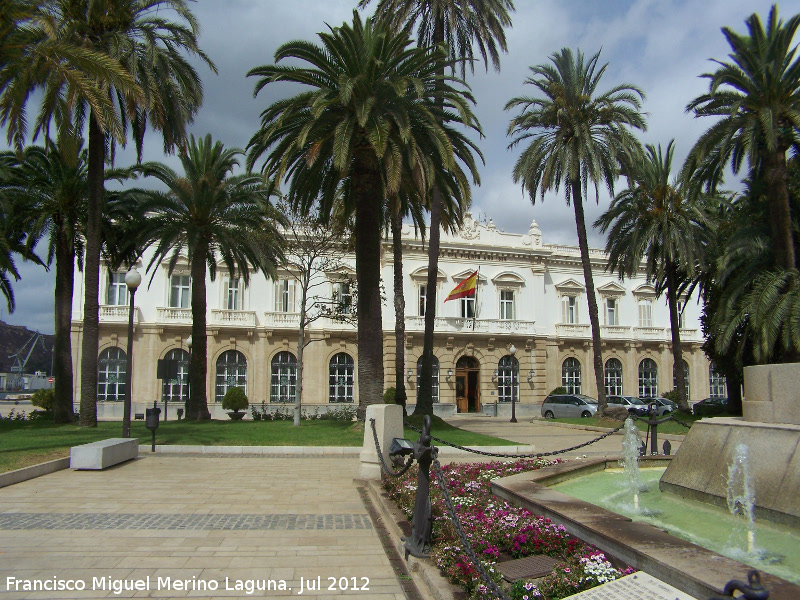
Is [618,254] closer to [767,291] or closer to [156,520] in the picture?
[767,291]

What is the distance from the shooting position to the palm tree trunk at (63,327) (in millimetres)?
23141

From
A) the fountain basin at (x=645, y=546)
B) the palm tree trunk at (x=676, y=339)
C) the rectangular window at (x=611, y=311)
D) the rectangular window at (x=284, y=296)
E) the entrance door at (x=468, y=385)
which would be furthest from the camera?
the rectangular window at (x=611, y=311)

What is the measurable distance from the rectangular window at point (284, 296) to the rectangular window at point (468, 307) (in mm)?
11564

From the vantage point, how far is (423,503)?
6457 mm

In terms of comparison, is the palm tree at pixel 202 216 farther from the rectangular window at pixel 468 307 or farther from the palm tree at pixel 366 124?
the rectangular window at pixel 468 307

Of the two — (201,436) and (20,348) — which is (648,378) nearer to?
(201,436)

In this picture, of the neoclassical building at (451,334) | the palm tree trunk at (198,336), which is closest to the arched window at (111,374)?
the neoclassical building at (451,334)

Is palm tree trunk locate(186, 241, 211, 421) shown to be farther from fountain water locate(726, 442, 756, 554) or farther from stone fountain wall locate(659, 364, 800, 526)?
fountain water locate(726, 442, 756, 554)

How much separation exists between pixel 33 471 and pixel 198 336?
1362 cm

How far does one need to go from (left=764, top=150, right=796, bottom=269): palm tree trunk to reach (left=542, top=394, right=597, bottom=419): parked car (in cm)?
1430

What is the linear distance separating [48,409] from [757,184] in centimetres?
3298

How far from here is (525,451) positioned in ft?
59.4

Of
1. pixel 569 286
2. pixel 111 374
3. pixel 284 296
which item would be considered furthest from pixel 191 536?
pixel 569 286

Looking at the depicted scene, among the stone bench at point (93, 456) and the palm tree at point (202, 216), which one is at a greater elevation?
the palm tree at point (202, 216)
